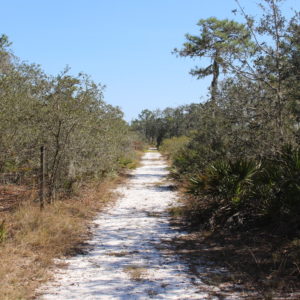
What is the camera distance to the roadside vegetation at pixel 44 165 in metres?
6.59

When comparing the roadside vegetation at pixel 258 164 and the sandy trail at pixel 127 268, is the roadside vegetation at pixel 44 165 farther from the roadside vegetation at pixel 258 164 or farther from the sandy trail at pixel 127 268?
the roadside vegetation at pixel 258 164

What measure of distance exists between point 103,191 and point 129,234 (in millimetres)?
5720

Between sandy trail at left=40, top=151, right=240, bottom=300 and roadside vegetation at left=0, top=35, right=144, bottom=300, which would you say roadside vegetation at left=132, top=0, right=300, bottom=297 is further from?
roadside vegetation at left=0, top=35, right=144, bottom=300

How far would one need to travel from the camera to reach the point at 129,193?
14.1m

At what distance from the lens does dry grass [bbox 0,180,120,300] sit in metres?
5.00

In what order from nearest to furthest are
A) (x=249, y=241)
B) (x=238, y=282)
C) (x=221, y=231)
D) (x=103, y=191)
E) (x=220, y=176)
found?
1. (x=238, y=282)
2. (x=249, y=241)
3. (x=221, y=231)
4. (x=220, y=176)
5. (x=103, y=191)

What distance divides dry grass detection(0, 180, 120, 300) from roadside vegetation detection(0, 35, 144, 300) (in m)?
0.01

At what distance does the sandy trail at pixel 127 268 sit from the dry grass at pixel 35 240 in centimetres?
29

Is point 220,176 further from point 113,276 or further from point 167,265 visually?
point 113,276

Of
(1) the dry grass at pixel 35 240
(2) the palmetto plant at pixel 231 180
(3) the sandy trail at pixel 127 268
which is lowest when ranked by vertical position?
(3) the sandy trail at pixel 127 268

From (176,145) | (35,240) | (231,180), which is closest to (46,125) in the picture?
(35,240)

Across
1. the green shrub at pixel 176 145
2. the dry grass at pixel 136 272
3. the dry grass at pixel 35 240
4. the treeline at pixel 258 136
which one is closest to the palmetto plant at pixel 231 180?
the treeline at pixel 258 136

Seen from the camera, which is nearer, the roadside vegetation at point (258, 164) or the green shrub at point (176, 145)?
the roadside vegetation at point (258, 164)

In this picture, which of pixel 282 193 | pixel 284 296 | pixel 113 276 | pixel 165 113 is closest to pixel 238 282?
pixel 284 296
